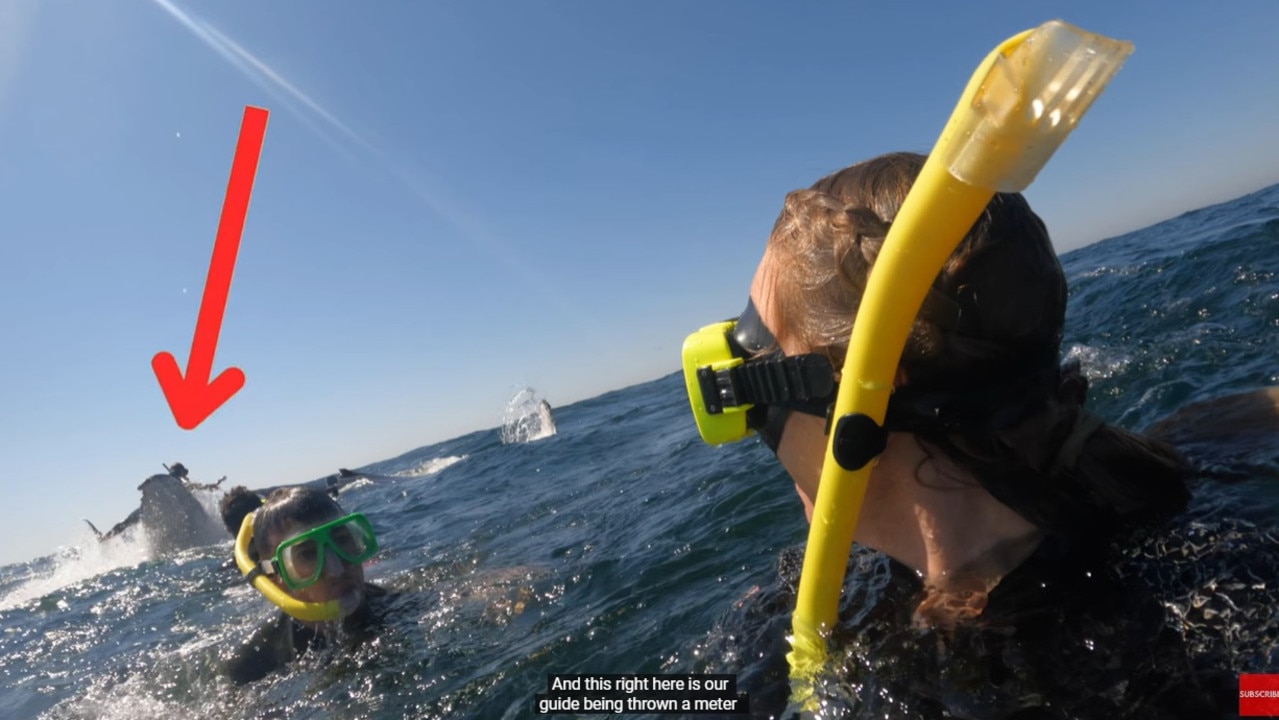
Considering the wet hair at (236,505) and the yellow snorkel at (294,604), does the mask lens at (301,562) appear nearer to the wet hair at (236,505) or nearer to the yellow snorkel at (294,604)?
the yellow snorkel at (294,604)

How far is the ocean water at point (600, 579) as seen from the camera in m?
3.33

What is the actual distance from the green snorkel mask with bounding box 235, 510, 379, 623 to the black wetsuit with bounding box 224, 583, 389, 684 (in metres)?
0.18

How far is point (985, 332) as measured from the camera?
137 cm

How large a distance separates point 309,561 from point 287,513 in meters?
0.50

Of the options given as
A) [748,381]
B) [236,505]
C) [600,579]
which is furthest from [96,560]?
[748,381]

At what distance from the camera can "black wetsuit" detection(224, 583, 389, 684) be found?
4.87 metres

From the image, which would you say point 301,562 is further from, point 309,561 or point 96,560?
point 96,560

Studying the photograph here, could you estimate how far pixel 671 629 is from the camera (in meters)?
3.47

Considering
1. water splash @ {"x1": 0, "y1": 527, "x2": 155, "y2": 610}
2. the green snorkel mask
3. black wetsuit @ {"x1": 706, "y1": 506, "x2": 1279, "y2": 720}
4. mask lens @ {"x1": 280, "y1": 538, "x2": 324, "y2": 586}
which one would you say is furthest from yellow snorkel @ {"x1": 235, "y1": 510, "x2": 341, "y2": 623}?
water splash @ {"x1": 0, "y1": 527, "x2": 155, "y2": 610}

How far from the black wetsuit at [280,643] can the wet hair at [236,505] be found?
392 centimetres

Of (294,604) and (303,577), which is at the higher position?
(303,577)

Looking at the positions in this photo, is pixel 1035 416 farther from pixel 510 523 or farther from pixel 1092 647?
pixel 510 523

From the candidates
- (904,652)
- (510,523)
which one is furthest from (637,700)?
(510,523)

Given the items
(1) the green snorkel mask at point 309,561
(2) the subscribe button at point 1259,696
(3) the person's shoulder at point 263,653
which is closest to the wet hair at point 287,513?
(1) the green snorkel mask at point 309,561
